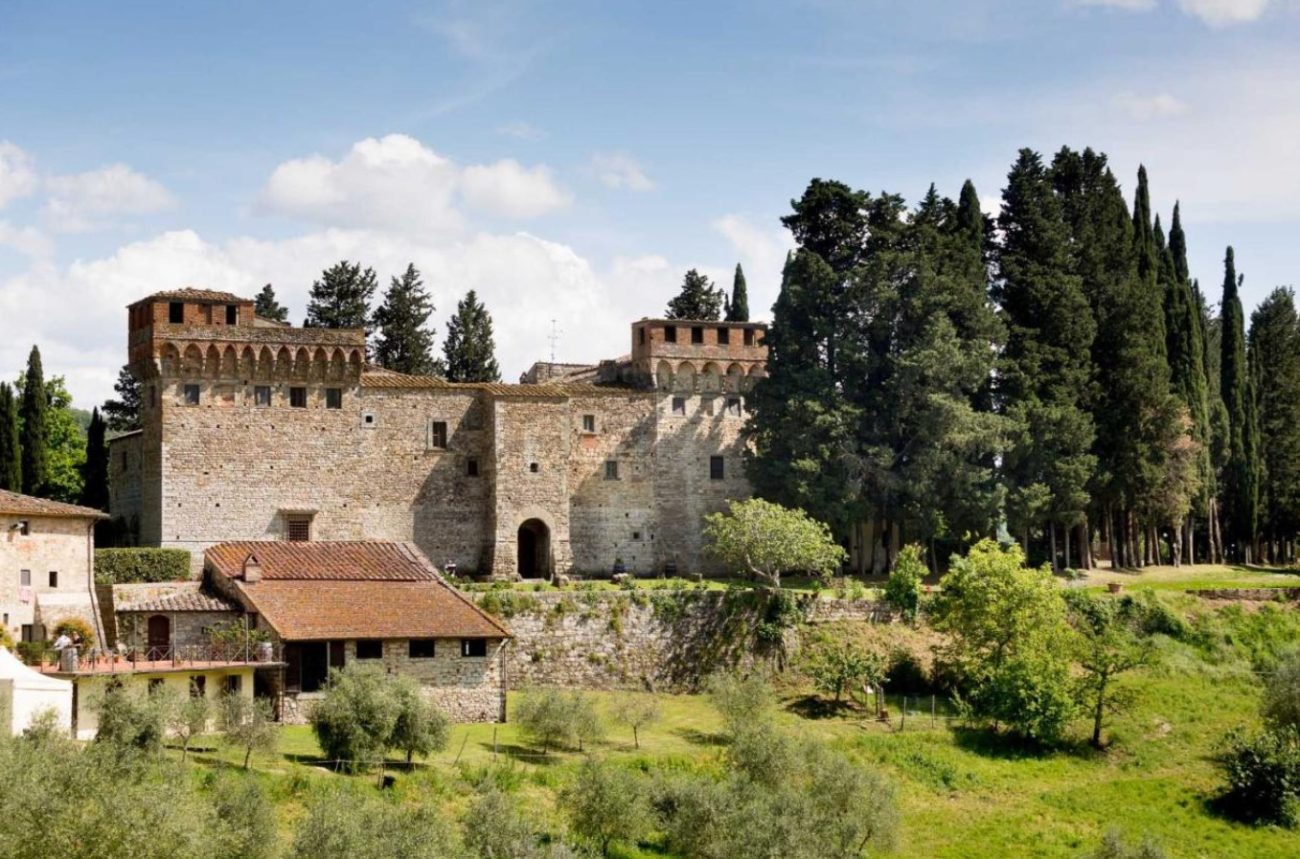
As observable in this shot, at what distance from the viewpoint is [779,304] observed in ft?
212

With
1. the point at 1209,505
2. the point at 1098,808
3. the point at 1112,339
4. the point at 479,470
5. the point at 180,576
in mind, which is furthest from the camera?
the point at 1209,505

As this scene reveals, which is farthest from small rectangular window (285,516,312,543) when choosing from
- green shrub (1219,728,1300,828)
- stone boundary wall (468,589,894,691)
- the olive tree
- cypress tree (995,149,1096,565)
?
green shrub (1219,728,1300,828)

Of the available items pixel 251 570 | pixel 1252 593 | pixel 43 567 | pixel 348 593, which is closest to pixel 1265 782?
pixel 1252 593

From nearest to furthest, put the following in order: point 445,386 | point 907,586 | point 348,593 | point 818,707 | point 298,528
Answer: point 348,593
point 818,707
point 907,586
point 298,528
point 445,386

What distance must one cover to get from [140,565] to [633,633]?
15.3 meters

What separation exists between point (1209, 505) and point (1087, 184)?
16495mm

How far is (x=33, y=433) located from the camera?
217 feet

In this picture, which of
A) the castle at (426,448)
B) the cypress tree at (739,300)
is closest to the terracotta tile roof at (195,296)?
the castle at (426,448)

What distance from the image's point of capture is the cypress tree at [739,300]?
78.9m

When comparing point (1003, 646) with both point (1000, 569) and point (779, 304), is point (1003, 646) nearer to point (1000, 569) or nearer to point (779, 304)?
point (1000, 569)

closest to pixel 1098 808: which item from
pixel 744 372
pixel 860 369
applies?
pixel 860 369

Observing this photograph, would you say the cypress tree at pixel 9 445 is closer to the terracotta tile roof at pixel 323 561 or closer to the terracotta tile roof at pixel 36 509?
the terracotta tile roof at pixel 323 561

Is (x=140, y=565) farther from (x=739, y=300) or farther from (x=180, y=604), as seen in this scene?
(x=739, y=300)

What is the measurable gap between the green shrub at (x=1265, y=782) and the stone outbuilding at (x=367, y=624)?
827 inches
